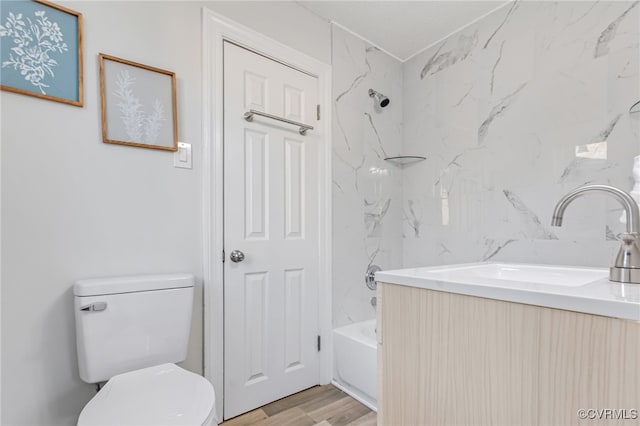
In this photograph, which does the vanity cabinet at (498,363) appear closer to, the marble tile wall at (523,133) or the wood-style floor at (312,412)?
the wood-style floor at (312,412)

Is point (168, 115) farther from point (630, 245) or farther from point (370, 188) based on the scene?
point (630, 245)

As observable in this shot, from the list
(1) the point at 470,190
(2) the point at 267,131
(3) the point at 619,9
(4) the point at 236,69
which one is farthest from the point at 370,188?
(3) the point at 619,9

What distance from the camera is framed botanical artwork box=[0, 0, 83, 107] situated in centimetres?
113

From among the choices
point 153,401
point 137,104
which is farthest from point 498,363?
point 137,104

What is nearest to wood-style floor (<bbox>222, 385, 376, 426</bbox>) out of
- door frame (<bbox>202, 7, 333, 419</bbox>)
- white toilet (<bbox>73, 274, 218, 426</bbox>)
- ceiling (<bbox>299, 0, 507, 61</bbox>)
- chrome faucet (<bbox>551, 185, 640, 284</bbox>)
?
door frame (<bbox>202, 7, 333, 419</bbox>)

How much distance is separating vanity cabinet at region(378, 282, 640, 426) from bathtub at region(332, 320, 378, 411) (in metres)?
0.68

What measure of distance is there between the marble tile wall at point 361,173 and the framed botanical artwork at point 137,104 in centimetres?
101

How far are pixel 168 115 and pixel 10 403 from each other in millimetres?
1205

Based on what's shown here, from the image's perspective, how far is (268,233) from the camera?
1798 mm

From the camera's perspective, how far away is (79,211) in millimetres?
1257

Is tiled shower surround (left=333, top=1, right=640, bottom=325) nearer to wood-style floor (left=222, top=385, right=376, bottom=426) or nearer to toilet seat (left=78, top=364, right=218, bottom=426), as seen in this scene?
wood-style floor (left=222, top=385, right=376, bottom=426)

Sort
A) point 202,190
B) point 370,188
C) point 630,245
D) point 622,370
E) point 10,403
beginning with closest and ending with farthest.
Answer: point 622,370 → point 630,245 → point 10,403 → point 202,190 → point 370,188

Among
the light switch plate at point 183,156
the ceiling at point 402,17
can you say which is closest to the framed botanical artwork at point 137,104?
the light switch plate at point 183,156

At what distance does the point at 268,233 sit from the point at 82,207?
2.77 ft
